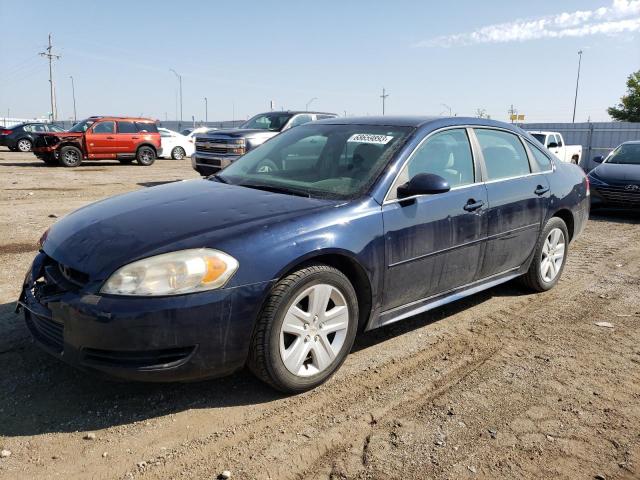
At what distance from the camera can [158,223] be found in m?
3.14

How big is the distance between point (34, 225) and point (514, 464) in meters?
7.60

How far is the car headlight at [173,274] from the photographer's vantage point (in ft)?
8.95

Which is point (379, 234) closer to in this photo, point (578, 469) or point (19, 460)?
point (578, 469)

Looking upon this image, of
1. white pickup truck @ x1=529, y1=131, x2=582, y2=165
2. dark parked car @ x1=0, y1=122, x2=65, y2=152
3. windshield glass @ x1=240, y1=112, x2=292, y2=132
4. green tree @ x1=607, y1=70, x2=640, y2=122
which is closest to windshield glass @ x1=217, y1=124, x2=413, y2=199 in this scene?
windshield glass @ x1=240, y1=112, x2=292, y2=132

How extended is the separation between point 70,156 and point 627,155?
16.6 m

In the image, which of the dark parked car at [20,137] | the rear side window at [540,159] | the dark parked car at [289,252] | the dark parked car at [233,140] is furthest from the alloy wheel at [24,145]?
the rear side window at [540,159]

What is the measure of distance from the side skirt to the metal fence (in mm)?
21113

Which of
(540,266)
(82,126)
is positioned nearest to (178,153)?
(82,126)

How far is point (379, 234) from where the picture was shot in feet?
11.3

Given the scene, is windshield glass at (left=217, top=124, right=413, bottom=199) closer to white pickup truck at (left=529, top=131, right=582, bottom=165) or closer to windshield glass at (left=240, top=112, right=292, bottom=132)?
windshield glass at (left=240, top=112, right=292, bottom=132)

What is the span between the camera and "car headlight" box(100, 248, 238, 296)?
107 inches

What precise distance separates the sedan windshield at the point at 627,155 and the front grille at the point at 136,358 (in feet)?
35.2

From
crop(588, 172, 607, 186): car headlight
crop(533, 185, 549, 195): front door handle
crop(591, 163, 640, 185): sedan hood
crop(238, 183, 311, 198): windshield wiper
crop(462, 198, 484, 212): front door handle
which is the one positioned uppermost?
crop(238, 183, 311, 198): windshield wiper

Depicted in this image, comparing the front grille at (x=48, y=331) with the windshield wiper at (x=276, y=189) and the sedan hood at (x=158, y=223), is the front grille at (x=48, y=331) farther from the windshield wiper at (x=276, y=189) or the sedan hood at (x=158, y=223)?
the windshield wiper at (x=276, y=189)
